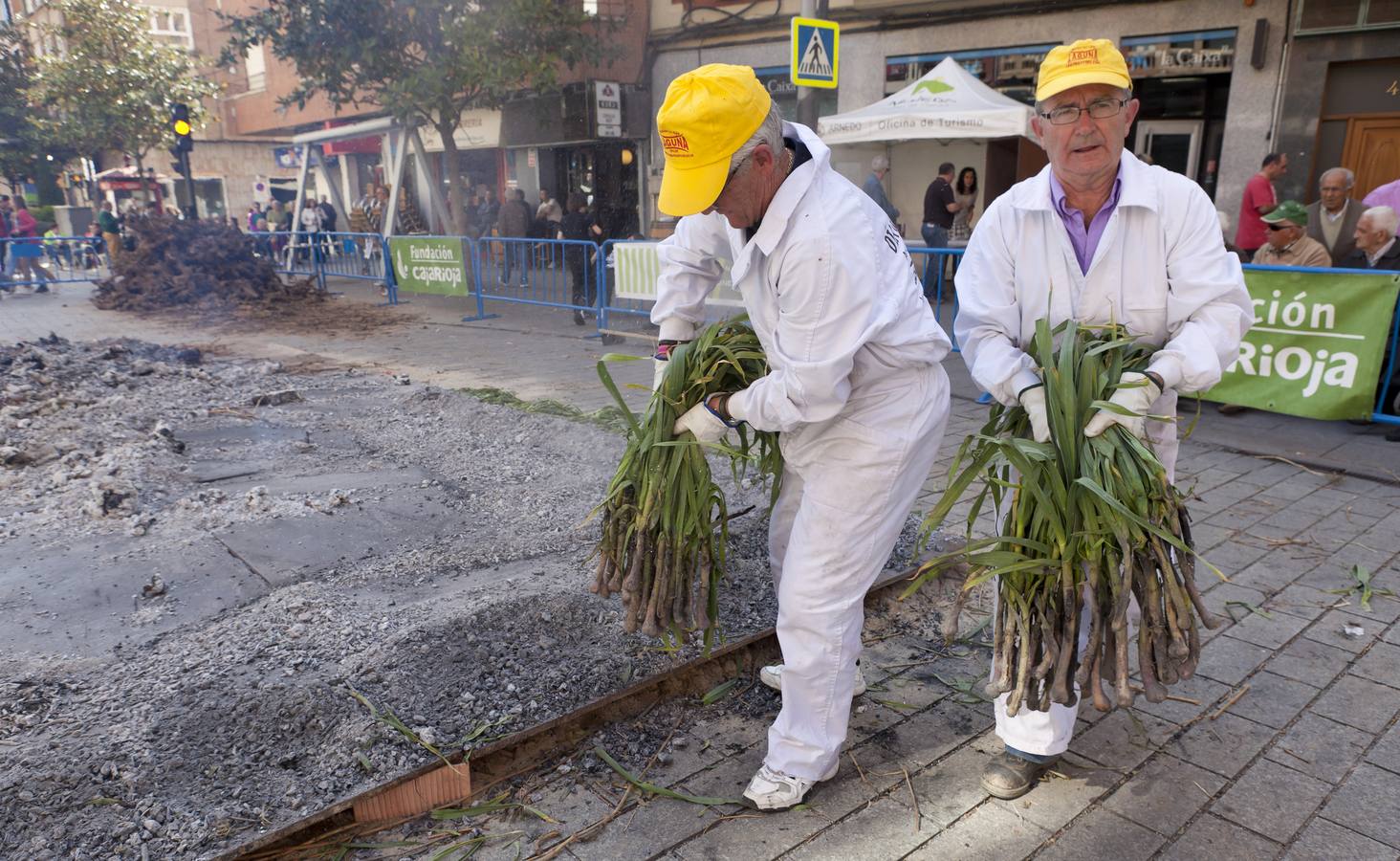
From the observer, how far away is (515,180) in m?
22.3

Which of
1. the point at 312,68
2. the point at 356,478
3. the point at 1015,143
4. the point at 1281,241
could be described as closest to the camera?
the point at 356,478

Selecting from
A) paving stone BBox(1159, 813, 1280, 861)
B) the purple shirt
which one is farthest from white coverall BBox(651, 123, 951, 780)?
paving stone BBox(1159, 813, 1280, 861)

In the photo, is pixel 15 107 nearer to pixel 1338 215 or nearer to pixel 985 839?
pixel 1338 215

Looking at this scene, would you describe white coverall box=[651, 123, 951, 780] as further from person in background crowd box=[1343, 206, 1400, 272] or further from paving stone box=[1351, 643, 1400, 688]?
person in background crowd box=[1343, 206, 1400, 272]

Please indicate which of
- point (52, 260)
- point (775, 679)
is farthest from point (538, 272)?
point (52, 260)

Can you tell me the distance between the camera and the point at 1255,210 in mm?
8953

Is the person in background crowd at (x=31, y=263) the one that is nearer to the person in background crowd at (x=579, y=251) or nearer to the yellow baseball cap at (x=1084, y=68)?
the person in background crowd at (x=579, y=251)

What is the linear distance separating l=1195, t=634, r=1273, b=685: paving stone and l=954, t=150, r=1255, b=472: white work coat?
1.08 m

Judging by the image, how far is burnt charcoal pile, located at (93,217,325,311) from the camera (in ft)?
Result: 45.8

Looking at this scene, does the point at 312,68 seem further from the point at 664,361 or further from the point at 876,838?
the point at 876,838

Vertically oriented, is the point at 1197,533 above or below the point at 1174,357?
below

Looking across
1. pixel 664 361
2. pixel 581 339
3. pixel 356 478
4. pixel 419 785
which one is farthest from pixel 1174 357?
pixel 581 339

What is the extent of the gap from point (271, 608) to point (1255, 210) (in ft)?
30.9

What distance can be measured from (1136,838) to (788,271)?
181 cm
